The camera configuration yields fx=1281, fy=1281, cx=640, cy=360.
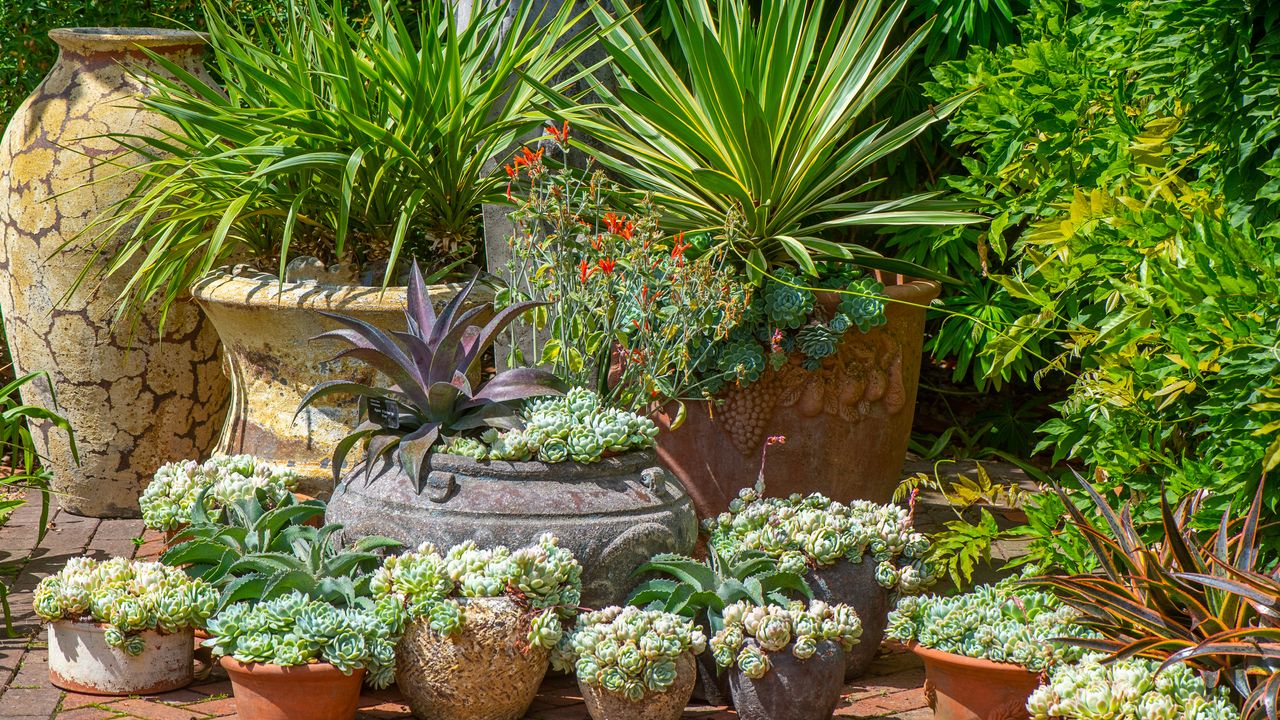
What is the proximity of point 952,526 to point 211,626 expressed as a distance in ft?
6.08

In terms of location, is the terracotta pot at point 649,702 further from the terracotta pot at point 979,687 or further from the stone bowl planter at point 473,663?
the terracotta pot at point 979,687

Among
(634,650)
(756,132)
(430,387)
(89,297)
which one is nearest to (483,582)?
(634,650)

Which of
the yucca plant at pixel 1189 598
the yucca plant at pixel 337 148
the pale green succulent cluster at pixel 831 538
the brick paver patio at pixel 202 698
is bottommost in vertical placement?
the brick paver patio at pixel 202 698

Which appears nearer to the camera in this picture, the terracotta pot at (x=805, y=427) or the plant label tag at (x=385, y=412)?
the plant label tag at (x=385, y=412)

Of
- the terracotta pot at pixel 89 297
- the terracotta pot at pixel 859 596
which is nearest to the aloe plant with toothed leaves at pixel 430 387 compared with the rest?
the terracotta pot at pixel 859 596

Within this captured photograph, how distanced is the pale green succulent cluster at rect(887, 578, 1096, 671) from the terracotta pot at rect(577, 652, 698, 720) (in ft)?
1.77

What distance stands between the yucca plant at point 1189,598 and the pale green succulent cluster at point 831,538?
0.42 meters

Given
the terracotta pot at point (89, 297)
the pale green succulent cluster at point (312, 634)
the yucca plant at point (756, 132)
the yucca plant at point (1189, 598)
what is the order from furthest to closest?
the terracotta pot at point (89, 297)
the yucca plant at point (756, 132)
the pale green succulent cluster at point (312, 634)
the yucca plant at point (1189, 598)

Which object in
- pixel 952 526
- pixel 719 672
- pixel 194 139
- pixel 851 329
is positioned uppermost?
pixel 194 139

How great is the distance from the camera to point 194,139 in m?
4.13

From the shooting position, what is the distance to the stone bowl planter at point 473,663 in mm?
2818

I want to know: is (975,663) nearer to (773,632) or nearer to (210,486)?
(773,632)

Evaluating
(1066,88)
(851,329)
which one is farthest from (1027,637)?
(1066,88)

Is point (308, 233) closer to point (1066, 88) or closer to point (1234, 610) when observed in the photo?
point (1066, 88)
